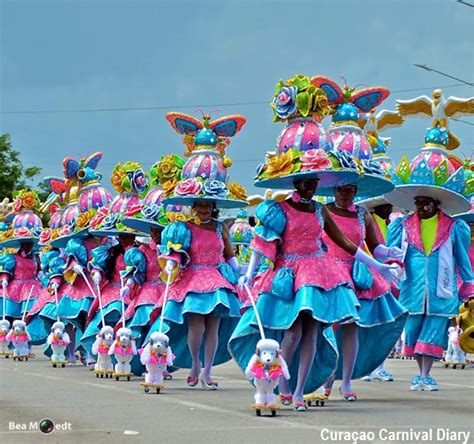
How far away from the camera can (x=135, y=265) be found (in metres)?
15.0

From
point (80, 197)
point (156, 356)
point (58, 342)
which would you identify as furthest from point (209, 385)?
point (80, 197)

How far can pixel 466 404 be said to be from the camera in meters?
10.8

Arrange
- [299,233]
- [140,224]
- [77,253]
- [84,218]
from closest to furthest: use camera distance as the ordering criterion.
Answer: [299,233]
[140,224]
[77,253]
[84,218]

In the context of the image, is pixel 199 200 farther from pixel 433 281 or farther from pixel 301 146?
pixel 301 146

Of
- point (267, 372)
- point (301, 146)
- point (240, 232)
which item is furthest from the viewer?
point (240, 232)

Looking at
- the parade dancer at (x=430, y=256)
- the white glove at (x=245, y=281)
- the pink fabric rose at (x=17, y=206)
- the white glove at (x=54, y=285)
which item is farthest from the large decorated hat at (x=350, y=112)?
the pink fabric rose at (x=17, y=206)

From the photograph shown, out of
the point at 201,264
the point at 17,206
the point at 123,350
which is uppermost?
the point at 17,206

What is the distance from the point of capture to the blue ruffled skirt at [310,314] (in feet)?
32.7

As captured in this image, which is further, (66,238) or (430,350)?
(66,238)

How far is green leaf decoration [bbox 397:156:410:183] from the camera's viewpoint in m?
12.8

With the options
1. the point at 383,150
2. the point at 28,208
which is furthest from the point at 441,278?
the point at 28,208

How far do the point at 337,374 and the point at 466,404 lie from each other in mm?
1392

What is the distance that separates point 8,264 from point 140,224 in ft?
22.6

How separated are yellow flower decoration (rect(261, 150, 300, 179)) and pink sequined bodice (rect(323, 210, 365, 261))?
122 cm
